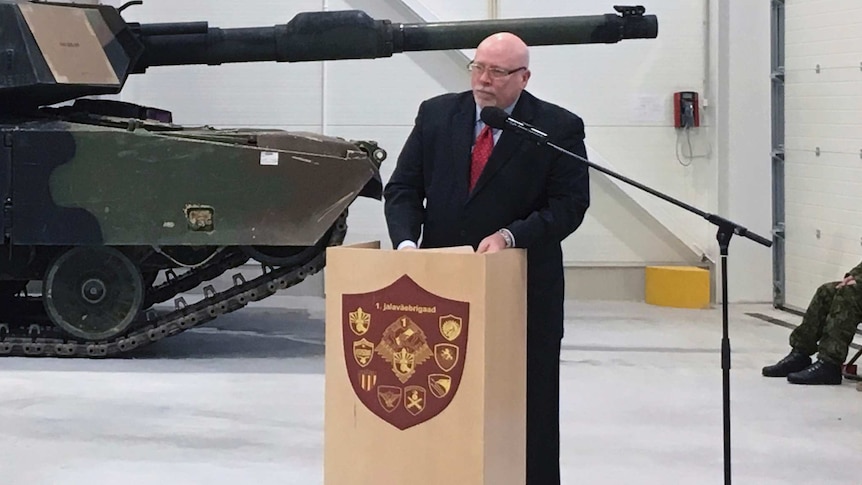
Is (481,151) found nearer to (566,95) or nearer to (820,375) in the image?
(820,375)

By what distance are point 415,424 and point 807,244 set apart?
7477 mm

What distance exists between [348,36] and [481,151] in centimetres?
462

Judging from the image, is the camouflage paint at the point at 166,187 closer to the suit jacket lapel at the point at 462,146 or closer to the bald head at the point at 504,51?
the suit jacket lapel at the point at 462,146

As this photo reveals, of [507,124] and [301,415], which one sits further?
[301,415]

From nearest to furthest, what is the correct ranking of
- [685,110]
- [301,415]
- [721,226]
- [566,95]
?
[721,226] < [301,415] < [685,110] < [566,95]

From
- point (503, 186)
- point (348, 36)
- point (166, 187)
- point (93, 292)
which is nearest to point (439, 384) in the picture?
point (503, 186)

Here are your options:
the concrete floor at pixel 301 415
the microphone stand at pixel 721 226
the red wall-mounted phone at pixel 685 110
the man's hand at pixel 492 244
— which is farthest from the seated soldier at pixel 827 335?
the man's hand at pixel 492 244

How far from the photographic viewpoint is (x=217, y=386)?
642cm

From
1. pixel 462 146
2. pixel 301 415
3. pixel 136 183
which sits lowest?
pixel 301 415

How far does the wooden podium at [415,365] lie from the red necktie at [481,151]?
0.37 metres

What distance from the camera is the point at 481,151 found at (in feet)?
10.7

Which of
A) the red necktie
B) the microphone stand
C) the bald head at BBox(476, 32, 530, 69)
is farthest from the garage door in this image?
the bald head at BBox(476, 32, 530, 69)

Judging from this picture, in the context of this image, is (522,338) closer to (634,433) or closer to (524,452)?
(524,452)

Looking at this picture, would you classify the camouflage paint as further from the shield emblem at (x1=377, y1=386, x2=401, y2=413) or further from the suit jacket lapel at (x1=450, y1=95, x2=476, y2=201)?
the shield emblem at (x1=377, y1=386, x2=401, y2=413)
